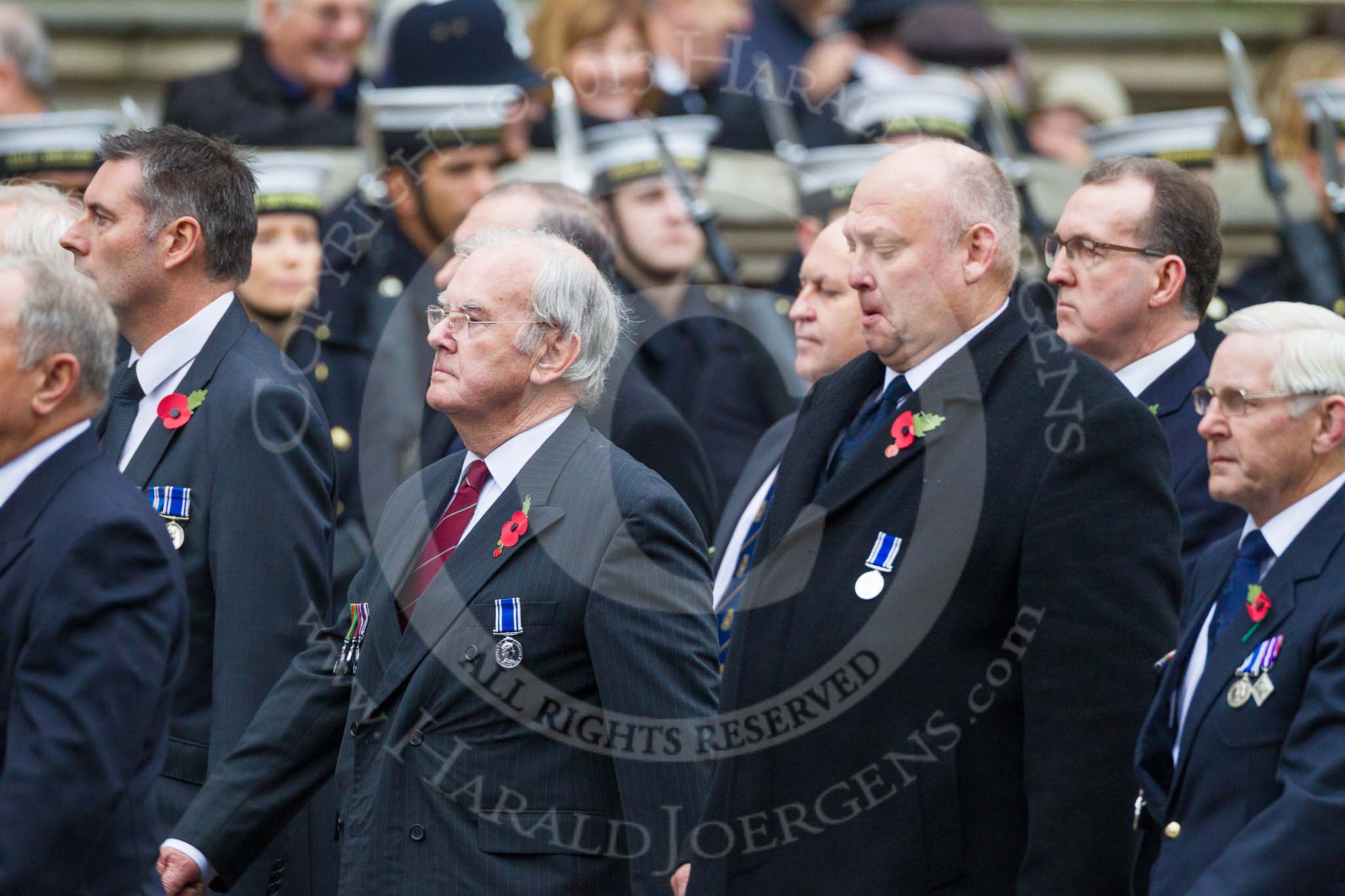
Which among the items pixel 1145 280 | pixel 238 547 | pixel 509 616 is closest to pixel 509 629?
pixel 509 616

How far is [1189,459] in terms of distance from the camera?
504 centimetres

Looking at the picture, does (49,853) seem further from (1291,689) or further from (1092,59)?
(1092,59)

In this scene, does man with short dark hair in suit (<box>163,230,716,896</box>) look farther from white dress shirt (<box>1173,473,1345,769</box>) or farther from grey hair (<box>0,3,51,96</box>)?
grey hair (<box>0,3,51,96</box>)

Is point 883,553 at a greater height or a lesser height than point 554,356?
lesser

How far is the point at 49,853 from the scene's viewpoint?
3.44m

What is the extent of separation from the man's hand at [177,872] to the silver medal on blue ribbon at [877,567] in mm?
1531

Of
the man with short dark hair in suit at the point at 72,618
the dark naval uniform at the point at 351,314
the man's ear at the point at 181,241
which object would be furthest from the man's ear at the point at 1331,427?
the dark naval uniform at the point at 351,314

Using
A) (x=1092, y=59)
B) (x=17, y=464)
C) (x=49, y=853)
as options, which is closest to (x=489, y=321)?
(x=17, y=464)

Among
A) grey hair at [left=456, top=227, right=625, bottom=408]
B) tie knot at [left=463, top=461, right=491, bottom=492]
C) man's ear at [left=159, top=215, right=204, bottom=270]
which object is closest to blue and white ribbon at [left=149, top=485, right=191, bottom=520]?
man's ear at [left=159, top=215, right=204, bottom=270]

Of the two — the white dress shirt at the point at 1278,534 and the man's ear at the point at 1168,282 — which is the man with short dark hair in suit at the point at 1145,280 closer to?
the man's ear at the point at 1168,282

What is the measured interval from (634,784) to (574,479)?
638 mm

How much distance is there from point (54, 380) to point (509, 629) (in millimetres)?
1018

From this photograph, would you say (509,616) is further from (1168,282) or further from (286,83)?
(286,83)

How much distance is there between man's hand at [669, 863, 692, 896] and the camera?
13.4 ft
